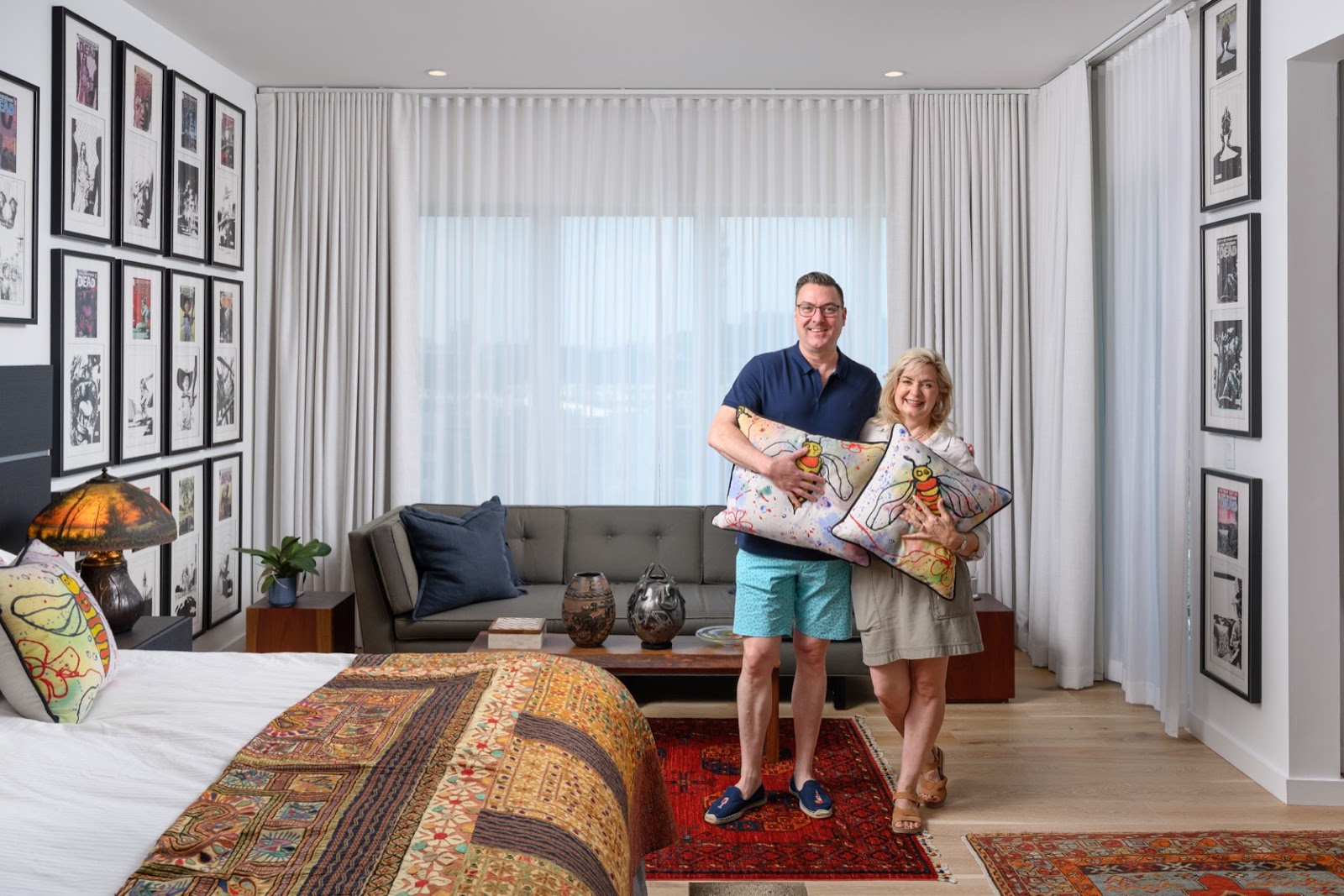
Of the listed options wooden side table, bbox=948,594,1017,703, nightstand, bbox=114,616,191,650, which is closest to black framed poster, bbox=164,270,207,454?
nightstand, bbox=114,616,191,650

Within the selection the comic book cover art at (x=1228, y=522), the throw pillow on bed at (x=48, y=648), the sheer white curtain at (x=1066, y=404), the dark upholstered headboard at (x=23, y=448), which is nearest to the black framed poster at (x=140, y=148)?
the dark upholstered headboard at (x=23, y=448)

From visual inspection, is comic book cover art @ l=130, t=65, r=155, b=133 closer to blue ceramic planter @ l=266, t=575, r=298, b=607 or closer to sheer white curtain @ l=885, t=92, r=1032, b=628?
blue ceramic planter @ l=266, t=575, r=298, b=607

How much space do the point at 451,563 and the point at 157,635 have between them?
4.22 ft

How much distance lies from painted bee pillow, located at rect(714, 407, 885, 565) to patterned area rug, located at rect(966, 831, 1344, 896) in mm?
899

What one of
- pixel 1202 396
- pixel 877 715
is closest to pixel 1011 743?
pixel 877 715

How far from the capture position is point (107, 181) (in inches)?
147

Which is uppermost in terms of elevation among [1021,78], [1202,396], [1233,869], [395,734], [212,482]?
[1021,78]

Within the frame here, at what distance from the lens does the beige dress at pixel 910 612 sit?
9.99 ft

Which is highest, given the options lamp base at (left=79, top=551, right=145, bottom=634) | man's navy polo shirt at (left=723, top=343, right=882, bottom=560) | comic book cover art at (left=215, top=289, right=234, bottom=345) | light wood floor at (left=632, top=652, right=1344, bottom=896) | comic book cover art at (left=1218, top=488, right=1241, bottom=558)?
comic book cover art at (left=215, top=289, right=234, bottom=345)

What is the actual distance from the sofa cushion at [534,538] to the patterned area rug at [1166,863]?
7.77ft

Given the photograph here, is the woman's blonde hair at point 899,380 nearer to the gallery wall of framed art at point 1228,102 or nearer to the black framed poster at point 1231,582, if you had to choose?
the black framed poster at point 1231,582

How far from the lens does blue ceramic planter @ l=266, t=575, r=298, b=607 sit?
173 inches

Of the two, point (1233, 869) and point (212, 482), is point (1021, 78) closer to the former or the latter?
point (1233, 869)

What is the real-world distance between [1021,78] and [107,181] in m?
3.78
